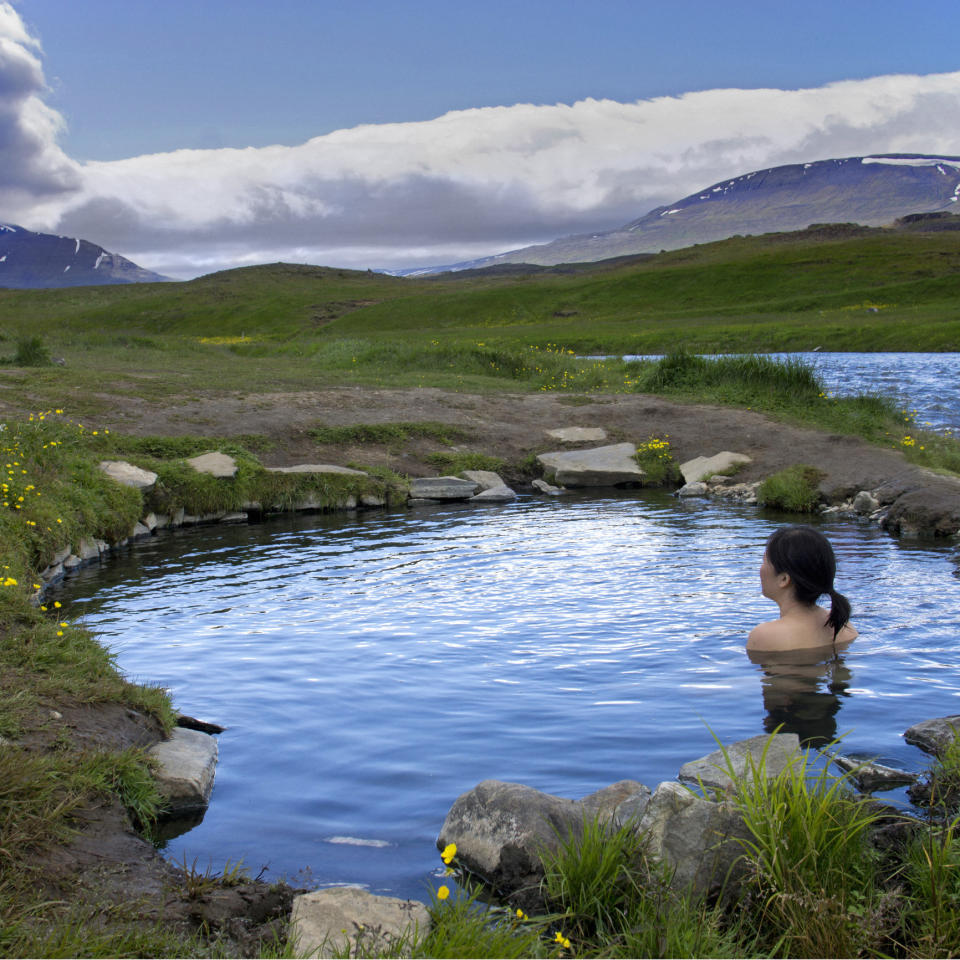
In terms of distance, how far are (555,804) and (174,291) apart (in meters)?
141

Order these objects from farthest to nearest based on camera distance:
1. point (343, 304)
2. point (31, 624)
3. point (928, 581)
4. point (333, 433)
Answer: point (343, 304) → point (333, 433) → point (928, 581) → point (31, 624)

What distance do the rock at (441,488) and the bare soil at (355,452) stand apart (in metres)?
0.91

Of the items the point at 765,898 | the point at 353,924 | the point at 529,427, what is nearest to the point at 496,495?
the point at 529,427

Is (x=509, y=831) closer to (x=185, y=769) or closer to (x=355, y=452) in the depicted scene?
(x=185, y=769)

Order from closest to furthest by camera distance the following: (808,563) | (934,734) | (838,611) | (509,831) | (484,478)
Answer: (509,831) < (934,734) < (808,563) < (838,611) < (484,478)

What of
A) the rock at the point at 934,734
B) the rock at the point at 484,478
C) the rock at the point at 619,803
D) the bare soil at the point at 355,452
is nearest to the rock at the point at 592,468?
the bare soil at the point at 355,452

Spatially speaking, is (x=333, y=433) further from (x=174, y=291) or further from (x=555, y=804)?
(x=174, y=291)

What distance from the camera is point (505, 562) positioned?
12.0 m

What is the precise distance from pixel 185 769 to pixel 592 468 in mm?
14731

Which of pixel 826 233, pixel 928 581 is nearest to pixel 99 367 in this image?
pixel 928 581

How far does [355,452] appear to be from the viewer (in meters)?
19.5

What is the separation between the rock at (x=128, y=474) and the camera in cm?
1491

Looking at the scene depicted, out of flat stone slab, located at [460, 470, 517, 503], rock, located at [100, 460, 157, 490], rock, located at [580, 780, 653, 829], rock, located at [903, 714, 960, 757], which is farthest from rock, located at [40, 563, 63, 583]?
rock, located at [903, 714, 960, 757]

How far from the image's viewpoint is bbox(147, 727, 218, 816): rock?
526cm
